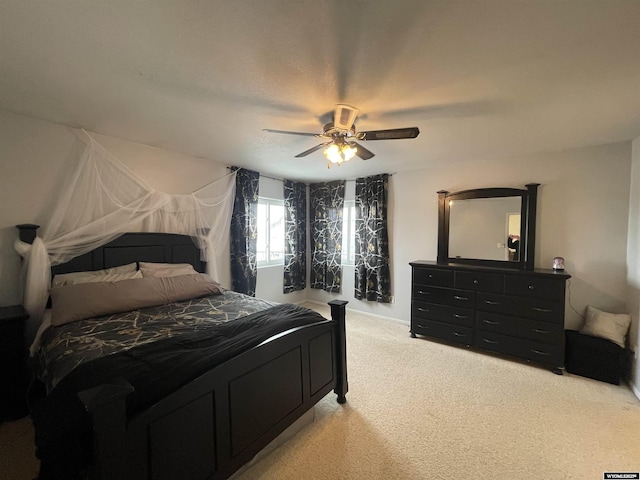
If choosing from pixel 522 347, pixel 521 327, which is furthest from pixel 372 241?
pixel 522 347

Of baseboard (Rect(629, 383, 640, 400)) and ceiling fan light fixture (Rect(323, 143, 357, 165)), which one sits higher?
ceiling fan light fixture (Rect(323, 143, 357, 165))

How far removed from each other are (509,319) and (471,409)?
130 centimetres

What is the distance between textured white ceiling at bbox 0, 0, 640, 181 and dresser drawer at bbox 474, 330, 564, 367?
86.1 inches

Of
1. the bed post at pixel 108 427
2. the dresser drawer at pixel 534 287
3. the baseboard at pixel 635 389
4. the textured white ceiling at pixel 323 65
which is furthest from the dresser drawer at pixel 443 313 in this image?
the bed post at pixel 108 427

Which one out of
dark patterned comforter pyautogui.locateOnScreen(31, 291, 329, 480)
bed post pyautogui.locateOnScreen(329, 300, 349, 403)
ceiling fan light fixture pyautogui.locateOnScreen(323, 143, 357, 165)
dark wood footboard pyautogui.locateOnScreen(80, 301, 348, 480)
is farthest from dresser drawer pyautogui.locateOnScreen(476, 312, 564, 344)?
ceiling fan light fixture pyautogui.locateOnScreen(323, 143, 357, 165)

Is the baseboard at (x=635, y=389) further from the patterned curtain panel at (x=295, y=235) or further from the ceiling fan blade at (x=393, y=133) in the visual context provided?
the patterned curtain panel at (x=295, y=235)

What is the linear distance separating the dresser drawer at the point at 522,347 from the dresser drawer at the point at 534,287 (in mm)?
502

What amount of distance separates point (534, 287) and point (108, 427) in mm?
3673

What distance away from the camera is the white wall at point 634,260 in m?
2.52

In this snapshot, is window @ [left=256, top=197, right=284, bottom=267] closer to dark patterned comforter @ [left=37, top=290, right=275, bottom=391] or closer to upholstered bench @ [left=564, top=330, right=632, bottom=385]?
dark patterned comforter @ [left=37, top=290, right=275, bottom=391]

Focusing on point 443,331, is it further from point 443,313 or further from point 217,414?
point 217,414

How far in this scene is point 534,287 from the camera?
2.90 meters

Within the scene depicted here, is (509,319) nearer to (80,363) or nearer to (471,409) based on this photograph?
(471,409)

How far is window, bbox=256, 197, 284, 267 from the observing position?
15.0 ft
